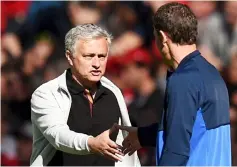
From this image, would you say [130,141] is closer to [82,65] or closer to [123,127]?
[123,127]

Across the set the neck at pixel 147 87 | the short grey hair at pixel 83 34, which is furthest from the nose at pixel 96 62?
the neck at pixel 147 87

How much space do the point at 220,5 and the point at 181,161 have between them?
4.35 meters

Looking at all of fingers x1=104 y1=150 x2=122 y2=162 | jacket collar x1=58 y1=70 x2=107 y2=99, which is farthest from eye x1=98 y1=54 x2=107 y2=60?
fingers x1=104 y1=150 x2=122 y2=162

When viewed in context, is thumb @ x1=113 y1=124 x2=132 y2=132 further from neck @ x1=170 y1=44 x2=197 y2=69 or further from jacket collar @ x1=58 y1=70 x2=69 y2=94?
neck @ x1=170 y1=44 x2=197 y2=69

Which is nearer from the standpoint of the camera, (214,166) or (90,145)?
(214,166)

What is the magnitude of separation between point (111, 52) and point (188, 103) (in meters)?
4.63

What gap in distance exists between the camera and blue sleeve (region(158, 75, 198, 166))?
4008mm

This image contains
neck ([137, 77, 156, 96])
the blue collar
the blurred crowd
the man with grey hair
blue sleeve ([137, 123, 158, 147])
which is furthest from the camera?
the blurred crowd

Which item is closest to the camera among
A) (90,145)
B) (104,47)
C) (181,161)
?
(181,161)

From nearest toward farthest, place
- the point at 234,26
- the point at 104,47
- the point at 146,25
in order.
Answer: the point at 104,47, the point at 234,26, the point at 146,25

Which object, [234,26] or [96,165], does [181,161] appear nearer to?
[96,165]

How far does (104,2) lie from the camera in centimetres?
898

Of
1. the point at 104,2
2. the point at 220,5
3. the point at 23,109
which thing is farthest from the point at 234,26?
the point at 23,109

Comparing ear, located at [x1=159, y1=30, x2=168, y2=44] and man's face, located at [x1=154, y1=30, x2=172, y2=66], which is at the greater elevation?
ear, located at [x1=159, y1=30, x2=168, y2=44]
